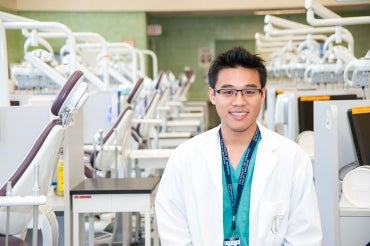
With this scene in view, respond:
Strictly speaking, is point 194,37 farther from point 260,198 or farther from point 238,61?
point 260,198

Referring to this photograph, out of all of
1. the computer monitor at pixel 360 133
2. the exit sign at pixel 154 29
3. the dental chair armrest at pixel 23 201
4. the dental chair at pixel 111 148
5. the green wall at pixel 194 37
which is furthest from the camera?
the green wall at pixel 194 37

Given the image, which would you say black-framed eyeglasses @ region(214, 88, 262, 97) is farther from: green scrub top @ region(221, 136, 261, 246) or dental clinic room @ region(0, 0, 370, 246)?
green scrub top @ region(221, 136, 261, 246)

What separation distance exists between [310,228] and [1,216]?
1.30 metres

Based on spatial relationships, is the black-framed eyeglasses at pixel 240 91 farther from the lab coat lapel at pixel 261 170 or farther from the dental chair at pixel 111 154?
the dental chair at pixel 111 154

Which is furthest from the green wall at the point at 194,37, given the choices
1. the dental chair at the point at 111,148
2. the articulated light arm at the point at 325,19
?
the articulated light arm at the point at 325,19

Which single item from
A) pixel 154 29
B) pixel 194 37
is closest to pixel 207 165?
pixel 154 29

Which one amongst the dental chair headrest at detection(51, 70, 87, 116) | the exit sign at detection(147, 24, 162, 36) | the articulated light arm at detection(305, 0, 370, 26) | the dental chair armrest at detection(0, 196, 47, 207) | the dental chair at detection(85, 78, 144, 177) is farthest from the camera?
the exit sign at detection(147, 24, 162, 36)

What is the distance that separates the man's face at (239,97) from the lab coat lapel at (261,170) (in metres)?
0.10

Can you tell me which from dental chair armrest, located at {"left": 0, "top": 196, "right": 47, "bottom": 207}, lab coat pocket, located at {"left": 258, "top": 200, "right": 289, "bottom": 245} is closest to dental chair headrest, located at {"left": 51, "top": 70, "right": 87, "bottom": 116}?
dental chair armrest, located at {"left": 0, "top": 196, "right": 47, "bottom": 207}

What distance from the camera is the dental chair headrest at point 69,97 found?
10.4 feet

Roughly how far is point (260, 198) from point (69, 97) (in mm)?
1243

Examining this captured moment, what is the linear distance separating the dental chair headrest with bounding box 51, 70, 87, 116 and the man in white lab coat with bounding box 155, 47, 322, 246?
0.97 metres

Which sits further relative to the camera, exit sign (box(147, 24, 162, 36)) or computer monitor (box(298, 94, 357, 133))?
exit sign (box(147, 24, 162, 36))

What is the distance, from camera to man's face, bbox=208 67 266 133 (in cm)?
230
